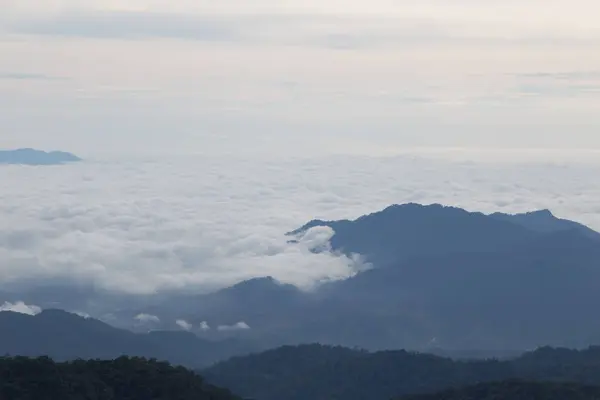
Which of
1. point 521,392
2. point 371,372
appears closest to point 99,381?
point 521,392

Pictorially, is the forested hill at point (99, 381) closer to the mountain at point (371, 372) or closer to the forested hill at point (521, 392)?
the forested hill at point (521, 392)

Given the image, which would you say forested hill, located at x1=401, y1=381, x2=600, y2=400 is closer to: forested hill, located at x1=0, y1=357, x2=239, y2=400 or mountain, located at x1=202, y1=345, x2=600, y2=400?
forested hill, located at x1=0, y1=357, x2=239, y2=400

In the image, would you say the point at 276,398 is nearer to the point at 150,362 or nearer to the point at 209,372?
the point at 209,372

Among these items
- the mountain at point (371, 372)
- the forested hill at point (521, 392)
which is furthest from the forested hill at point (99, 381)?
the mountain at point (371, 372)

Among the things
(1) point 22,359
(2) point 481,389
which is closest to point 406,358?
(2) point 481,389

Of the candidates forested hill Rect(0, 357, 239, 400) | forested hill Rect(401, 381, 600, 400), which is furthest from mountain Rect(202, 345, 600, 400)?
forested hill Rect(0, 357, 239, 400)

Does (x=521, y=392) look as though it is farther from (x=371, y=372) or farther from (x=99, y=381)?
(x=371, y=372)

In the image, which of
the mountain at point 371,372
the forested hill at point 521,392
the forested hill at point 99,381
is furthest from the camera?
the mountain at point 371,372
